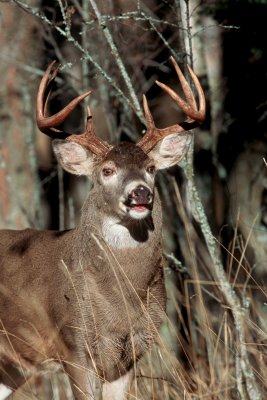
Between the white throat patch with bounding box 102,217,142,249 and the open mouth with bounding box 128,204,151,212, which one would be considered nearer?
the open mouth with bounding box 128,204,151,212

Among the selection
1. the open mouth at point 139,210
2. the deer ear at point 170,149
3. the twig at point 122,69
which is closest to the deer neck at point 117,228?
the open mouth at point 139,210

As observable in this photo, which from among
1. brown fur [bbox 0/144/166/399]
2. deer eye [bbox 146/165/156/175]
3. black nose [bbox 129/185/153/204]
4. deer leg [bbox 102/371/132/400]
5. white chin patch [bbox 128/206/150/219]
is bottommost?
deer leg [bbox 102/371/132/400]

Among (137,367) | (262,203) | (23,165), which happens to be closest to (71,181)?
(23,165)

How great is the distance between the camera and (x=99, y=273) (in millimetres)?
6617

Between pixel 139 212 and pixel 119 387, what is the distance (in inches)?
53.0

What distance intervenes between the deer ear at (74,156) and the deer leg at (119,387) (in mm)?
1570

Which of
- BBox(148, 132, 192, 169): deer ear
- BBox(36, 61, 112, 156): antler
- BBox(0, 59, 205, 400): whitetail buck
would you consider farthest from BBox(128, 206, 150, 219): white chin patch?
BBox(148, 132, 192, 169): deer ear

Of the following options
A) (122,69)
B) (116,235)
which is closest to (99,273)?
(116,235)

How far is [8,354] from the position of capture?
293 inches

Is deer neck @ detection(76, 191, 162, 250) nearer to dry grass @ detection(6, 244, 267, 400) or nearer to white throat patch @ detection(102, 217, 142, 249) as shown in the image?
white throat patch @ detection(102, 217, 142, 249)

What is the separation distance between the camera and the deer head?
6391 mm

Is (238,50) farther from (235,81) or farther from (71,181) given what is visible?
(71,181)

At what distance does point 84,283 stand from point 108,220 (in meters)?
0.49

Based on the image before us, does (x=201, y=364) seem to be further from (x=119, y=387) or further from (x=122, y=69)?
(x=122, y=69)
